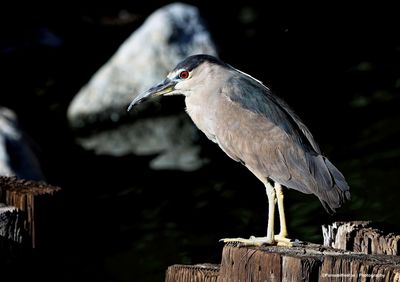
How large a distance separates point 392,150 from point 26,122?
4.91 metres

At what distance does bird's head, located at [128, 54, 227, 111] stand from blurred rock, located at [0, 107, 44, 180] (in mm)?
2437

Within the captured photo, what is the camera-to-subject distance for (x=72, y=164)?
10953 mm

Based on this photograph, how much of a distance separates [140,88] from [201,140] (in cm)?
139

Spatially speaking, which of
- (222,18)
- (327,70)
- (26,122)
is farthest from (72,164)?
(222,18)

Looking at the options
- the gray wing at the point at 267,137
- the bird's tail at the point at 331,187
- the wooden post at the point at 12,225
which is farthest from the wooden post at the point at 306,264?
the wooden post at the point at 12,225

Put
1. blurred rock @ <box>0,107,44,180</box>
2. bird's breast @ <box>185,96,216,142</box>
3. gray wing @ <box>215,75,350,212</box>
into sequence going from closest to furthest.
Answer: gray wing @ <box>215,75,350,212</box>
bird's breast @ <box>185,96,216,142</box>
blurred rock @ <box>0,107,44,180</box>

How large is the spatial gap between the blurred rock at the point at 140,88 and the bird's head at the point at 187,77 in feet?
18.1

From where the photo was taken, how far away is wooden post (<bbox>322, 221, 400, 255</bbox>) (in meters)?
4.43

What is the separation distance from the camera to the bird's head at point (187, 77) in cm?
554

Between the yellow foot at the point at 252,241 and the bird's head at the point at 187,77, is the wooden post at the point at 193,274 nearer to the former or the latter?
the yellow foot at the point at 252,241

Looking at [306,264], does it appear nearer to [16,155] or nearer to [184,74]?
[184,74]

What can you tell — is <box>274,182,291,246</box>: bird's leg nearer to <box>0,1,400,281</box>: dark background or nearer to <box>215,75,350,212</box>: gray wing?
<box>215,75,350,212</box>: gray wing

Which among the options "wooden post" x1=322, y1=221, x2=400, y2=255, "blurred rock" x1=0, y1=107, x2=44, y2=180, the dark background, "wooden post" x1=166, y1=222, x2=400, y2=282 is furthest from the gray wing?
"blurred rock" x1=0, y1=107, x2=44, y2=180

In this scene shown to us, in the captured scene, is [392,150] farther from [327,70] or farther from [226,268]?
[226,268]
